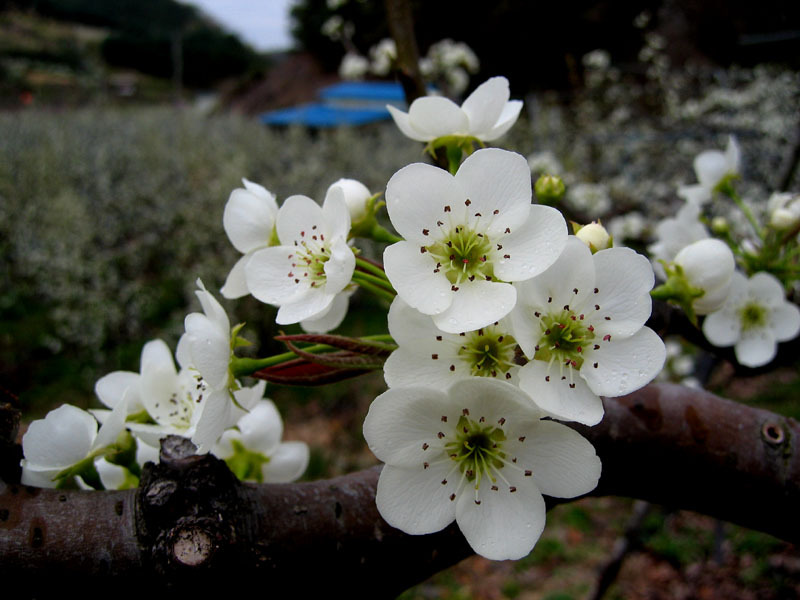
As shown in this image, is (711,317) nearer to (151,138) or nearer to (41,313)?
(41,313)

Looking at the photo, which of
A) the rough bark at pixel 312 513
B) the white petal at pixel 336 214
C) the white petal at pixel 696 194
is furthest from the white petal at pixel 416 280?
the white petal at pixel 696 194

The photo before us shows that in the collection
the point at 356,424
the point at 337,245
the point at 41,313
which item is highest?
the point at 337,245

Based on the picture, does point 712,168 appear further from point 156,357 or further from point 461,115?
point 156,357

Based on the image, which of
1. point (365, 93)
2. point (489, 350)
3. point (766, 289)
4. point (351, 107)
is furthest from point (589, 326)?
point (351, 107)

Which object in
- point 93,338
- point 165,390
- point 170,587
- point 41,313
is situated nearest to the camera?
point 170,587

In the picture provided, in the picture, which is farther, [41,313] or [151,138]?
[151,138]

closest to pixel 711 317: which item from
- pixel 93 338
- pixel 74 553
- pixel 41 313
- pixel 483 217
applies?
pixel 483 217

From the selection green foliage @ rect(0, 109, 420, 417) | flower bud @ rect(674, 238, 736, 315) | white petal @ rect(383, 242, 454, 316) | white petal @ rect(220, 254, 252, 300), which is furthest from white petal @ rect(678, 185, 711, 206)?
green foliage @ rect(0, 109, 420, 417)

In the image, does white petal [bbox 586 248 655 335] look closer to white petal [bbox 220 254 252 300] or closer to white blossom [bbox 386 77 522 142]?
white blossom [bbox 386 77 522 142]
